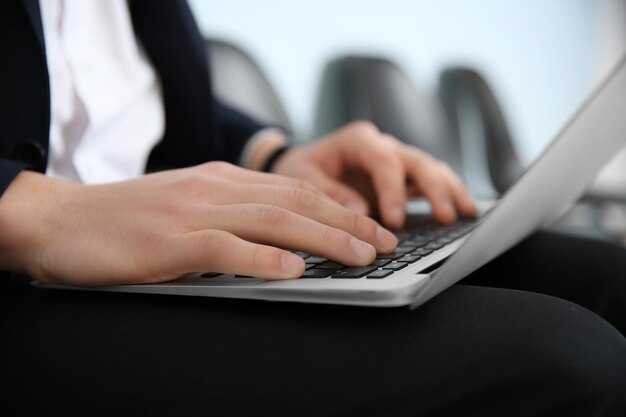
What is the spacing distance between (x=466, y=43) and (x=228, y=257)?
9.19 feet

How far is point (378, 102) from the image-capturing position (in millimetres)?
1909

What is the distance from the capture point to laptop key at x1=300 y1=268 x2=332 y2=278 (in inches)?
13.1

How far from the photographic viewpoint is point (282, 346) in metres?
0.31

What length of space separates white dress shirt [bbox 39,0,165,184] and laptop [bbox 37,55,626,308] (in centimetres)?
32

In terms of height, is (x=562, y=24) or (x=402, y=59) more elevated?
(x=562, y=24)

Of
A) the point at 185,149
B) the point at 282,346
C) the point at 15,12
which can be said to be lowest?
the point at 282,346

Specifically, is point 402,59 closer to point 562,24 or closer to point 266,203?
point 562,24

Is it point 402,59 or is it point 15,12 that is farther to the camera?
point 402,59

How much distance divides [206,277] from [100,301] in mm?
69

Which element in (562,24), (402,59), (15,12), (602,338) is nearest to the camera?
(602,338)

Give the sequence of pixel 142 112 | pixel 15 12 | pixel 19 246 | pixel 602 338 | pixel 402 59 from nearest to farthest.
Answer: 1. pixel 602 338
2. pixel 19 246
3. pixel 15 12
4. pixel 142 112
5. pixel 402 59

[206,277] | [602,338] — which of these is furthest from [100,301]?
[602,338]

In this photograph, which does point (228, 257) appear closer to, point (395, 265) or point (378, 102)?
point (395, 265)

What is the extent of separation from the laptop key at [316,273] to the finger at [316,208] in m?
0.06
